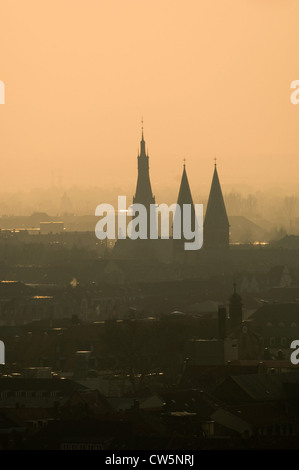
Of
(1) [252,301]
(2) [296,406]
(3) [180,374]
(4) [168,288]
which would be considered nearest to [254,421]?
(2) [296,406]

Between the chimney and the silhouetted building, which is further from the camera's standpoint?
the silhouetted building

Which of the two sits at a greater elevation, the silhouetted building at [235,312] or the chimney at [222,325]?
the silhouetted building at [235,312]

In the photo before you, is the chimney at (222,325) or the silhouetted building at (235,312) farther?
the silhouetted building at (235,312)

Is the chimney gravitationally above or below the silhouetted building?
below

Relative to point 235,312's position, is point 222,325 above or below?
below

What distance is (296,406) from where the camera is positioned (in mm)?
79688

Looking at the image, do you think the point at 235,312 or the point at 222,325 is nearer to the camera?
the point at 222,325
